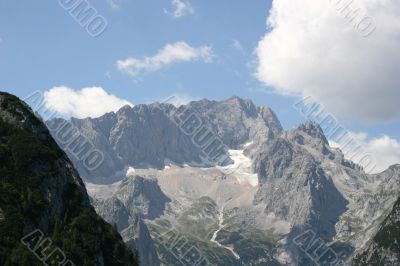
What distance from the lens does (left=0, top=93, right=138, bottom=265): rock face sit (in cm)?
12294

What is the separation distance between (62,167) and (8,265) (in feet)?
130

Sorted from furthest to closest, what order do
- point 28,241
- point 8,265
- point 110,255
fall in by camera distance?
point 110,255, point 28,241, point 8,265

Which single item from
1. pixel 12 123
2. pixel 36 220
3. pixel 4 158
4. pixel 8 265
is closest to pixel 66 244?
pixel 36 220

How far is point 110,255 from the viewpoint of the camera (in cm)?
14712

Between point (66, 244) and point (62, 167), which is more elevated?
point (62, 167)

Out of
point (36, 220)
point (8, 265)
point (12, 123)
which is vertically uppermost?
point (12, 123)

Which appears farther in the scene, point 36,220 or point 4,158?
point 4,158

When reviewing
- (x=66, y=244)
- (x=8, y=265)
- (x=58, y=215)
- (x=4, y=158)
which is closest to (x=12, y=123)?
(x=4, y=158)

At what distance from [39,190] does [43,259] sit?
70.2 feet

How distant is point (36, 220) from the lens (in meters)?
130

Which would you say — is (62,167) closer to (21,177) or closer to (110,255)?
(21,177)

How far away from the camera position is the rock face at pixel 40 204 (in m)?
123

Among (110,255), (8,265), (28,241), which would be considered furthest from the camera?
(110,255)

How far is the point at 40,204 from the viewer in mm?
132625
